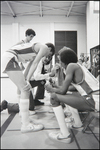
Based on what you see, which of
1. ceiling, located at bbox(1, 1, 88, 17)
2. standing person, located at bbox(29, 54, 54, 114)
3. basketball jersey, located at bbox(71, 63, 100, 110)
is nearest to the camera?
basketball jersey, located at bbox(71, 63, 100, 110)

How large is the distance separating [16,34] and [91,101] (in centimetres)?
624

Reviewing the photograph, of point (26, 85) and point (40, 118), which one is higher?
point (26, 85)

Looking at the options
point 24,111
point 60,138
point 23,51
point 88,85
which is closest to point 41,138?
point 60,138

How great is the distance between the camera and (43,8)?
6000 millimetres

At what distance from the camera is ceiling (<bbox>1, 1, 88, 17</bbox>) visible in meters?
5.51

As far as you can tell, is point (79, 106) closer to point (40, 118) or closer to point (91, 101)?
point (91, 101)

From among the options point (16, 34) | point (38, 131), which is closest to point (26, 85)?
point (38, 131)

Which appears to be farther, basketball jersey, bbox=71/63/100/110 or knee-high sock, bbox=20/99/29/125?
knee-high sock, bbox=20/99/29/125

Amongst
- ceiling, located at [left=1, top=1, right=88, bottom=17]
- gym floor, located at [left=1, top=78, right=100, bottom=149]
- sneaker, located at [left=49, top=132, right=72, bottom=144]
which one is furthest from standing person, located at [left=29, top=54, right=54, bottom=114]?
ceiling, located at [left=1, top=1, right=88, bottom=17]

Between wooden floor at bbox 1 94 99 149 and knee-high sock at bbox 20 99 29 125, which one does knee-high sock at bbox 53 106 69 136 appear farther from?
knee-high sock at bbox 20 99 29 125

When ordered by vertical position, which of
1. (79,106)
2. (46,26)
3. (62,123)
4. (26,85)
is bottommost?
(62,123)

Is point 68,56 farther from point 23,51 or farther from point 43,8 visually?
point 43,8

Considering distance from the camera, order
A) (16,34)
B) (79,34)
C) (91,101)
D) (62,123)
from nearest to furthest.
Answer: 1. (91,101)
2. (62,123)
3. (16,34)
4. (79,34)

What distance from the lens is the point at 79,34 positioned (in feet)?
23.3
